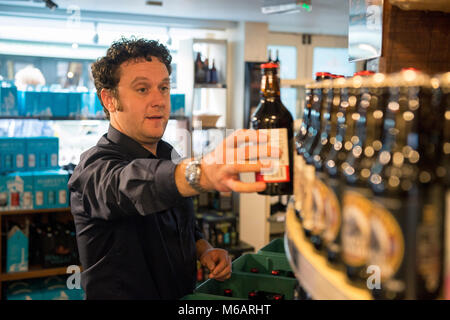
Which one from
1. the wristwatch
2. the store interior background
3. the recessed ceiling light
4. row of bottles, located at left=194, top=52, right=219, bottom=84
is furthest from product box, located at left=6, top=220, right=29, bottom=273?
the wristwatch

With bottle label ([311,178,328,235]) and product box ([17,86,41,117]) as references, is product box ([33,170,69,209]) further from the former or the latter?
bottle label ([311,178,328,235])

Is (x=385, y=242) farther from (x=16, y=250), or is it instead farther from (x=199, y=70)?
(x=199, y=70)

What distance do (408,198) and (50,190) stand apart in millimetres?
3608

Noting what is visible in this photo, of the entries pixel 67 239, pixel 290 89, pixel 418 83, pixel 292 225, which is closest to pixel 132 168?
pixel 292 225

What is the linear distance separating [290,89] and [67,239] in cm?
328

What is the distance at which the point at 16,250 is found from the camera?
3.84 meters

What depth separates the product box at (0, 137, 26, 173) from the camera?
3867 mm

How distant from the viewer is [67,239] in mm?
3986

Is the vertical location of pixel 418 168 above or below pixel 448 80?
below

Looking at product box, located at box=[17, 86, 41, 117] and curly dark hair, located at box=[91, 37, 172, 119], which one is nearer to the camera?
curly dark hair, located at box=[91, 37, 172, 119]

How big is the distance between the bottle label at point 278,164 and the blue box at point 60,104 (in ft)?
11.8

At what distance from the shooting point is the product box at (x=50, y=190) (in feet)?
12.8

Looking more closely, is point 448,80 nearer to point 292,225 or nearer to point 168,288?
point 292,225

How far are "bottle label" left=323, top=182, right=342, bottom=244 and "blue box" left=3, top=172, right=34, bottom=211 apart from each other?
342 cm
